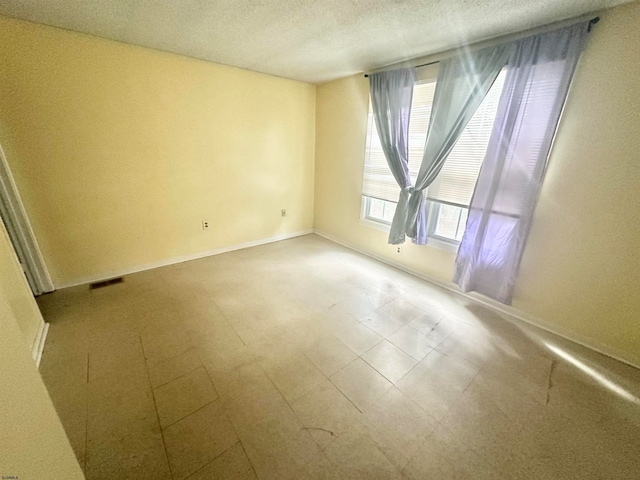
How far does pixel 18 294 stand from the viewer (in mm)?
1771

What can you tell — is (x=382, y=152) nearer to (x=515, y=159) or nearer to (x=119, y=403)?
(x=515, y=159)

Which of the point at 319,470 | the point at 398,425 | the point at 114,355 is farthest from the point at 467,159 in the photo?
the point at 114,355

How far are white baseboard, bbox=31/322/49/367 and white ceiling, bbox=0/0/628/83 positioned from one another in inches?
90.3

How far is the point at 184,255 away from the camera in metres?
3.26

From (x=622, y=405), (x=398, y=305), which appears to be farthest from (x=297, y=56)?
(x=622, y=405)

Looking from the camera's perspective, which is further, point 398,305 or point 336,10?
point 398,305

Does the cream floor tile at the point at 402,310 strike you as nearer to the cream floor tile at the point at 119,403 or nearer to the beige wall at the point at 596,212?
the beige wall at the point at 596,212

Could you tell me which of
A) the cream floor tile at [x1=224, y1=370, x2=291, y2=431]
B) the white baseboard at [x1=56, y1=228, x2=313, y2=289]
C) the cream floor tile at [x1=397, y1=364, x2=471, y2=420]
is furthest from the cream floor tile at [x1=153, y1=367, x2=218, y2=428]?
the white baseboard at [x1=56, y1=228, x2=313, y2=289]

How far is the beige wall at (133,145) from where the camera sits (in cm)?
217

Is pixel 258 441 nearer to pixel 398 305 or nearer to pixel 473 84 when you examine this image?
pixel 398 305

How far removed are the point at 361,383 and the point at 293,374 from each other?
438mm

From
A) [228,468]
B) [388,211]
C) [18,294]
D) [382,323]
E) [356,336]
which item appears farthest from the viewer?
[388,211]

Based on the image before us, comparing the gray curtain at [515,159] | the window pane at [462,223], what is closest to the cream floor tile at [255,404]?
the gray curtain at [515,159]

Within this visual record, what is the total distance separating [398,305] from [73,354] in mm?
2550
